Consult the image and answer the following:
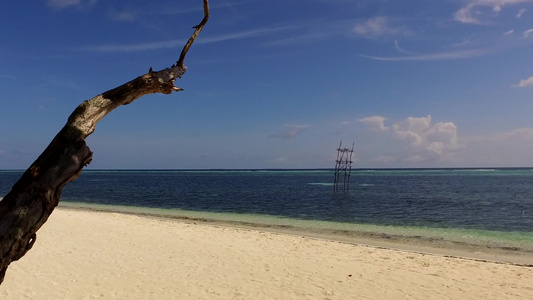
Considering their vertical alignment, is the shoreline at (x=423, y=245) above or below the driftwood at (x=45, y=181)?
below

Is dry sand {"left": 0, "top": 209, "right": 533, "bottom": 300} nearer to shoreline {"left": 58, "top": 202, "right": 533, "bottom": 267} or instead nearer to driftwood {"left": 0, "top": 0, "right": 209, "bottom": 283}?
shoreline {"left": 58, "top": 202, "right": 533, "bottom": 267}

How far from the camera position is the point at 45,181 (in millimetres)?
3232

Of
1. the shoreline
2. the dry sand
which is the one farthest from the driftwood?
the shoreline

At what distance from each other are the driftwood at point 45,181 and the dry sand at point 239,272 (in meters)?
6.54

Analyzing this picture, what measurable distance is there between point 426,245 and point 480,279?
7.26 m

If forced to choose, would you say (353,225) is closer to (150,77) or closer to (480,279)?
(480,279)

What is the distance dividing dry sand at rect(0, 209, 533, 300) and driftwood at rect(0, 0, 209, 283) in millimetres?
6541

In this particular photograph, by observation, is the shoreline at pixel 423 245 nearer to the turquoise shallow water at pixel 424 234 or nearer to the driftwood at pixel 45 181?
the turquoise shallow water at pixel 424 234

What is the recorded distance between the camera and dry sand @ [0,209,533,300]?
9.61 metres

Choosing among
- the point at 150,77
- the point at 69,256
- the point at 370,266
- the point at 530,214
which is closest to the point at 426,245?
the point at 370,266

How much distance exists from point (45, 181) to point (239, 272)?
29.1ft

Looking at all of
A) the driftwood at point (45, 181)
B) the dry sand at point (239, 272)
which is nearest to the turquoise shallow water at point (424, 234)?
the dry sand at point (239, 272)

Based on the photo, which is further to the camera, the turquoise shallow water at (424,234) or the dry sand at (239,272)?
the turquoise shallow water at (424,234)

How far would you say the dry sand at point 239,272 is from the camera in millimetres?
9609
